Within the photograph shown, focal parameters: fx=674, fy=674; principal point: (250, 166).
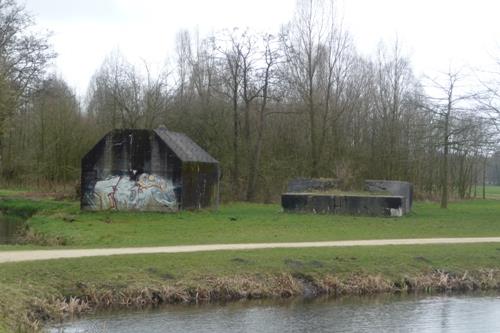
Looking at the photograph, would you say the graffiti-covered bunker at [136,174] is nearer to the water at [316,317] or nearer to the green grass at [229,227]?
the green grass at [229,227]

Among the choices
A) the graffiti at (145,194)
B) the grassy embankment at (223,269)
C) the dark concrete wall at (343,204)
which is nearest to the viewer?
the grassy embankment at (223,269)

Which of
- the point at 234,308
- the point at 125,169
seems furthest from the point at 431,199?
the point at 234,308

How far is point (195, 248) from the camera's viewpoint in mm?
20016

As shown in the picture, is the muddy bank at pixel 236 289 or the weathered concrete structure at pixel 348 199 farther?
the weathered concrete structure at pixel 348 199

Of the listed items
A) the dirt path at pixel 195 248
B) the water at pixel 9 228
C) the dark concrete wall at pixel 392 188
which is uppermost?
the dark concrete wall at pixel 392 188

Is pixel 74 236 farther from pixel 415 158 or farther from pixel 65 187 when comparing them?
pixel 415 158

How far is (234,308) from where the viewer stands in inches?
623

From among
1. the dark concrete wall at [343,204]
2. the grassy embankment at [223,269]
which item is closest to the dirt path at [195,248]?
the grassy embankment at [223,269]

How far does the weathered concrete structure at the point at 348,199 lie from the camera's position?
112ft

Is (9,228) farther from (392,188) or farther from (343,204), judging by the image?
(392,188)

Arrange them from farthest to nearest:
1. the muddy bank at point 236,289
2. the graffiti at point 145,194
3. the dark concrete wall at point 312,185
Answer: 1. the dark concrete wall at point 312,185
2. the graffiti at point 145,194
3. the muddy bank at point 236,289

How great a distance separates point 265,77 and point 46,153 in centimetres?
1850

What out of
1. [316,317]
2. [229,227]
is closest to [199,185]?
[229,227]

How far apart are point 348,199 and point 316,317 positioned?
20.2 meters
